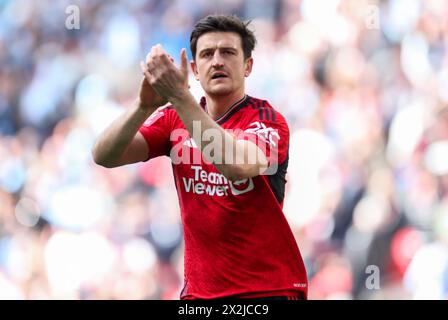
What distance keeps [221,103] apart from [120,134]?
501mm

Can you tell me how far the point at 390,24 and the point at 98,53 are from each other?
8.97 feet

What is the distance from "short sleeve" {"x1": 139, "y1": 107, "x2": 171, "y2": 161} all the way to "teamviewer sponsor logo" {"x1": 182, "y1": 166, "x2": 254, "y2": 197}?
214 millimetres

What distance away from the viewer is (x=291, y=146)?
610 centimetres

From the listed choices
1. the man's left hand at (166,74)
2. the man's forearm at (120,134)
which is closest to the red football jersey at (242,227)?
the man's forearm at (120,134)

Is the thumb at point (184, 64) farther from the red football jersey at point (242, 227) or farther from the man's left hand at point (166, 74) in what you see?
the red football jersey at point (242, 227)


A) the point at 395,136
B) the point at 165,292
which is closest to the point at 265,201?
the point at 165,292

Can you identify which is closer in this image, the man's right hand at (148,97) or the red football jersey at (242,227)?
the man's right hand at (148,97)

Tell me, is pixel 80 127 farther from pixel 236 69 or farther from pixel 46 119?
pixel 236 69

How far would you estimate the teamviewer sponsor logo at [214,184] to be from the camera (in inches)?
116

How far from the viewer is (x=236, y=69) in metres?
3.15

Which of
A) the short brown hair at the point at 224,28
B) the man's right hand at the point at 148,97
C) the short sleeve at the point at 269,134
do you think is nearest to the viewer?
the man's right hand at the point at 148,97

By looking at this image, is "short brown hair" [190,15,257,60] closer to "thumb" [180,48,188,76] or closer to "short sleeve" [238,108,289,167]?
"short sleeve" [238,108,289,167]

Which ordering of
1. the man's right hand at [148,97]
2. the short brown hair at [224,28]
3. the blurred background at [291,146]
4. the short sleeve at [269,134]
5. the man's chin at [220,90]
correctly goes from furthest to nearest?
the blurred background at [291,146], the short brown hair at [224,28], the man's chin at [220,90], the short sleeve at [269,134], the man's right hand at [148,97]

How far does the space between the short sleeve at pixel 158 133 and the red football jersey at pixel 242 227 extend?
0.51 feet
